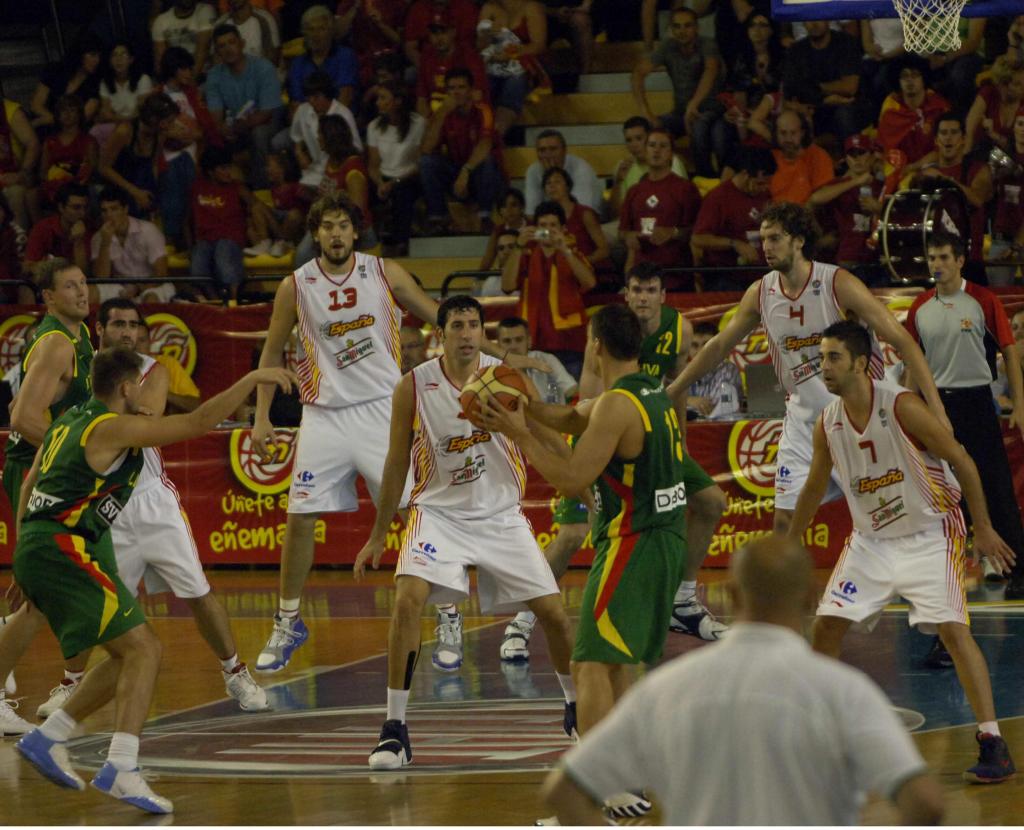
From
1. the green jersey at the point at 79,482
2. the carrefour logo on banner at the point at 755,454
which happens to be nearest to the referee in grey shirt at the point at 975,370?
the carrefour logo on banner at the point at 755,454

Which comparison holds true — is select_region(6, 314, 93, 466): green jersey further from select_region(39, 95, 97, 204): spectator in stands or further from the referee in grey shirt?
select_region(39, 95, 97, 204): spectator in stands

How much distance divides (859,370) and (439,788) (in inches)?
97.3

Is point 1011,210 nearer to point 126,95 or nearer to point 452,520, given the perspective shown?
point 452,520

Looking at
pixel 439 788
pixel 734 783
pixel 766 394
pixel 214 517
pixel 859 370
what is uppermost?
pixel 734 783

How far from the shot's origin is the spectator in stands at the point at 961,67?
1551 centimetres

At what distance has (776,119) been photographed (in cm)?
1582

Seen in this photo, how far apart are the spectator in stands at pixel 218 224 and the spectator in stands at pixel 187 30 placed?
2287 millimetres

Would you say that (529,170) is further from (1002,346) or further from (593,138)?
(1002,346)

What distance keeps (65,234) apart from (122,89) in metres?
2.28

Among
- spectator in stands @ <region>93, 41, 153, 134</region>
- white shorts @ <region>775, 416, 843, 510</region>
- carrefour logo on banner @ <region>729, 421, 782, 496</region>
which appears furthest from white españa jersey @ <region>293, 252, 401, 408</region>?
spectator in stands @ <region>93, 41, 153, 134</region>

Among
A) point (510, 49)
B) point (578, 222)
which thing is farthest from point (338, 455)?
point (510, 49)

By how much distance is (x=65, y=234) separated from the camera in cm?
1722

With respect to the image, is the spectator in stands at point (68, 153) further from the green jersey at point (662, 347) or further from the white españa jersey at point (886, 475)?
the white españa jersey at point (886, 475)

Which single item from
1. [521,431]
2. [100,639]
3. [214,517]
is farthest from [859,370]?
[214,517]
